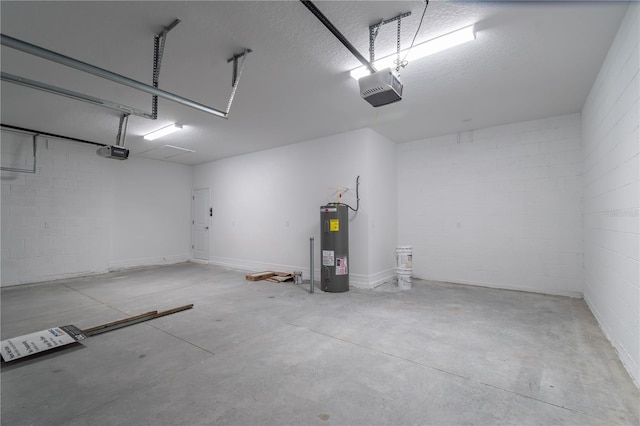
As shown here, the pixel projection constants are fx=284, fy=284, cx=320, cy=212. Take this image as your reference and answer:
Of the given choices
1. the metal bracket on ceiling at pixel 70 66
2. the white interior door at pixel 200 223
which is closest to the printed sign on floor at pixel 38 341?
the metal bracket on ceiling at pixel 70 66

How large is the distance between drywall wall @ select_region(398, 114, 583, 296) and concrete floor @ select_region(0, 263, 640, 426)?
0.75m

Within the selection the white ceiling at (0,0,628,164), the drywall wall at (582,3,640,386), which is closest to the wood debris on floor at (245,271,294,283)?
the white ceiling at (0,0,628,164)

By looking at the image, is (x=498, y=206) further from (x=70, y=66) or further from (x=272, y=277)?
(x=70, y=66)

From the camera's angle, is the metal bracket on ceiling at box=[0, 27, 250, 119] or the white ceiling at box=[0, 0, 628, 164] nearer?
the metal bracket on ceiling at box=[0, 27, 250, 119]

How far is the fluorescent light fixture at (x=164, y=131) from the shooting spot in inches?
198

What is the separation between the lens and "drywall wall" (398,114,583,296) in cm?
442

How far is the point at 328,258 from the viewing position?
A: 4.75 meters

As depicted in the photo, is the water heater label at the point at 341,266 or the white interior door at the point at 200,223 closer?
the water heater label at the point at 341,266

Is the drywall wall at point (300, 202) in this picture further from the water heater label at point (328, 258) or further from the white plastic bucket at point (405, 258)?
the water heater label at point (328, 258)

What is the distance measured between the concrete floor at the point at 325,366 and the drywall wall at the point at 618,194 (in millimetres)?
287

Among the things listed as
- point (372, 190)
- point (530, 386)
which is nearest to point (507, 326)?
point (530, 386)

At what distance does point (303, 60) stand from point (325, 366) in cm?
291

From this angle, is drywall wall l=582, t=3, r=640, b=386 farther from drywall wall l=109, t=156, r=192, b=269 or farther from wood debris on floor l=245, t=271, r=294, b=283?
drywall wall l=109, t=156, r=192, b=269

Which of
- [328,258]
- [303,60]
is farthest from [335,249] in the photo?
[303,60]
